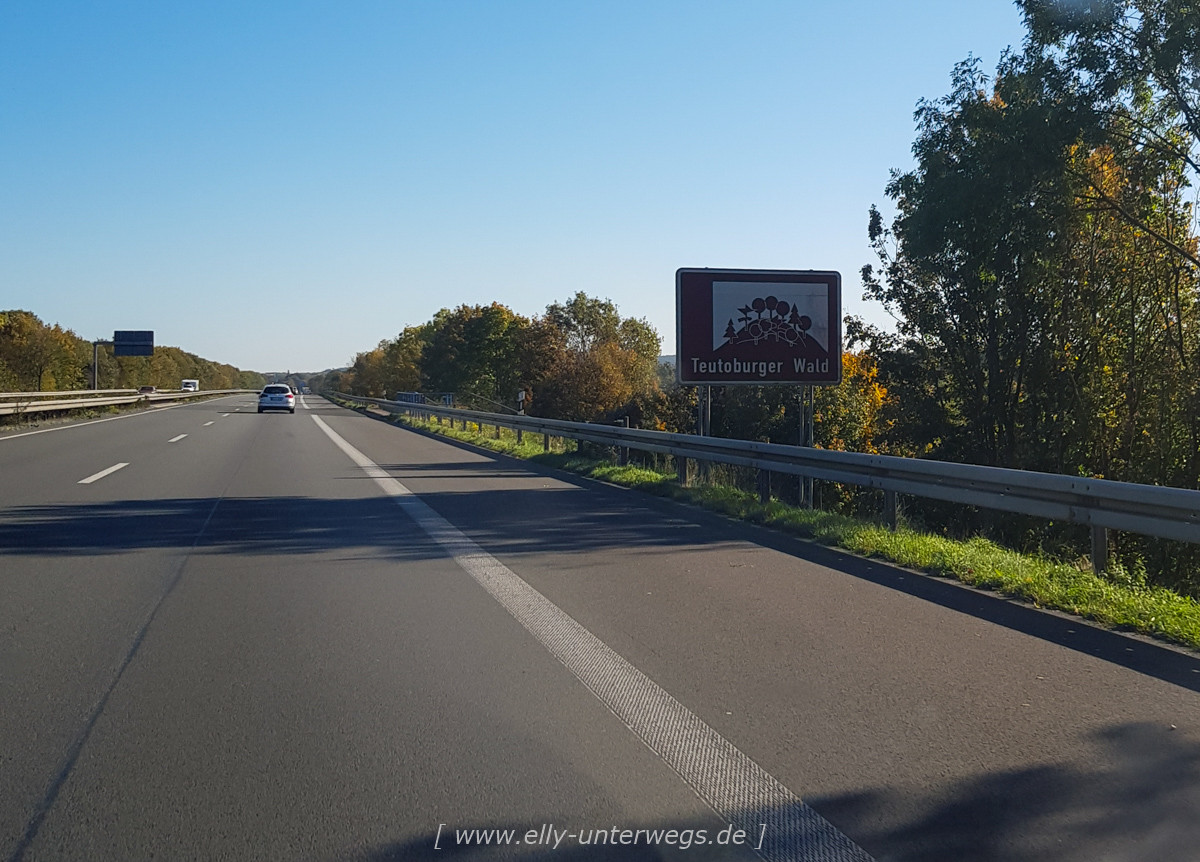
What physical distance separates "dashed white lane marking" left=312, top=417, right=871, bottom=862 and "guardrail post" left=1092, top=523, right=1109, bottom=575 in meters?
4.09

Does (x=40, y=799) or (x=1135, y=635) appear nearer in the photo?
(x=40, y=799)

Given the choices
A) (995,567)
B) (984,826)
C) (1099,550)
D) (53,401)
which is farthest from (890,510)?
(53,401)

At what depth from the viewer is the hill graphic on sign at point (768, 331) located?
1702cm

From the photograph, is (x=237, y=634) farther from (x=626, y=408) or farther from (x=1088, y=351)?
(x=626, y=408)

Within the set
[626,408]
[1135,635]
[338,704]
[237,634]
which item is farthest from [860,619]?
[626,408]

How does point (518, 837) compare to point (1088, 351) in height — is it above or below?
below

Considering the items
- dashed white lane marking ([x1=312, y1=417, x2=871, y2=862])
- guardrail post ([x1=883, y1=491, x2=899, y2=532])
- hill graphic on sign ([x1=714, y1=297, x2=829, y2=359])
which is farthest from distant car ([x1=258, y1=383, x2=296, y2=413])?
dashed white lane marking ([x1=312, y1=417, x2=871, y2=862])

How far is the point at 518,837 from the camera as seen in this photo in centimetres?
355

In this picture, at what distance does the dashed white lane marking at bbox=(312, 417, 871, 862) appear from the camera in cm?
352

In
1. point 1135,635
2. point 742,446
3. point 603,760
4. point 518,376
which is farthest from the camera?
point 518,376

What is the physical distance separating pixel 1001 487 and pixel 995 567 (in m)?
0.95

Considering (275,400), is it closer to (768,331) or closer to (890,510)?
(768,331)

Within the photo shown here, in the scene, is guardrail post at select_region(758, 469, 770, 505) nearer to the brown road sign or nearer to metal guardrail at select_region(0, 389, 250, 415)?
the brown road sign

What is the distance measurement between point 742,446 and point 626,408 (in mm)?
24117
